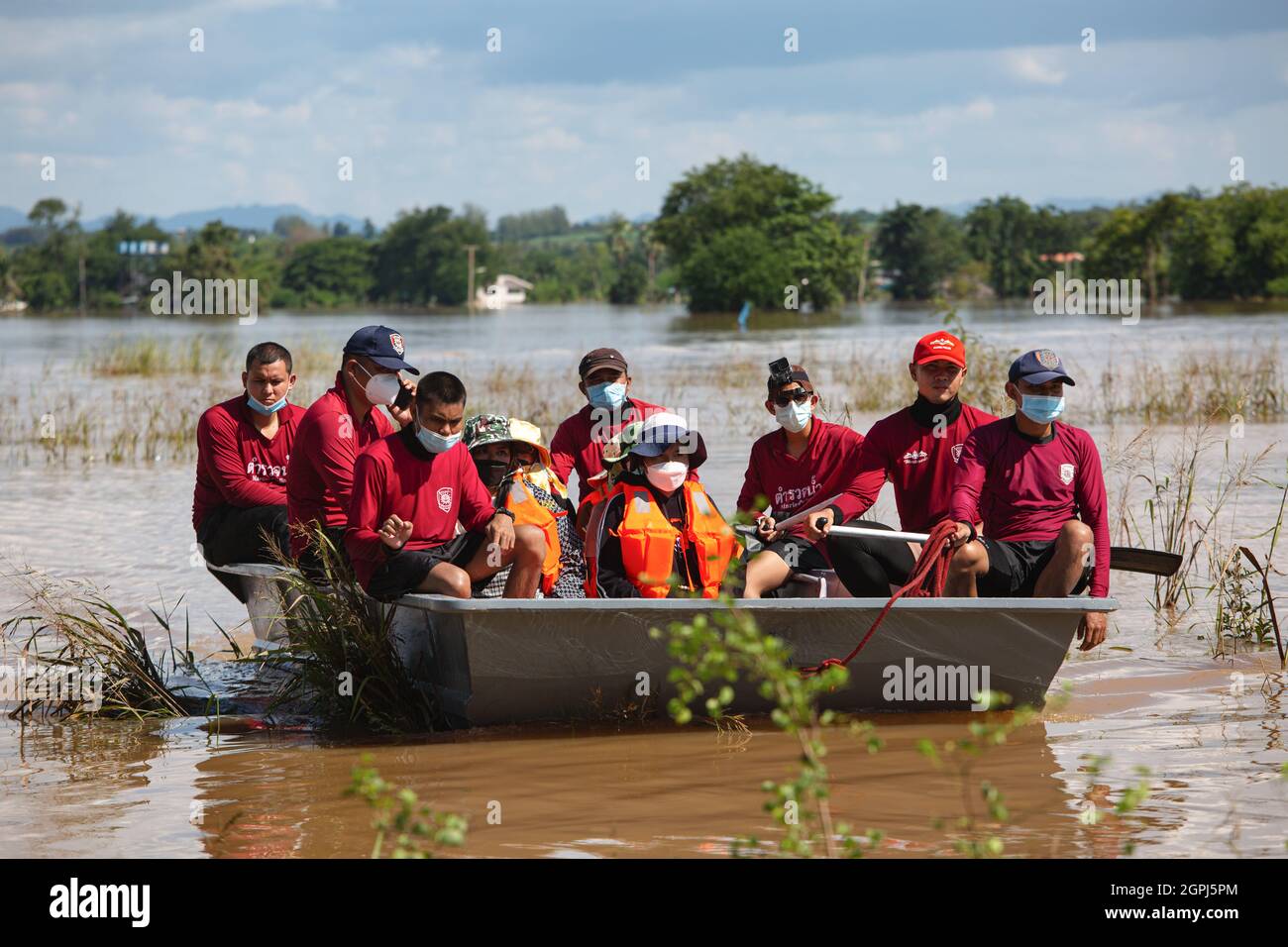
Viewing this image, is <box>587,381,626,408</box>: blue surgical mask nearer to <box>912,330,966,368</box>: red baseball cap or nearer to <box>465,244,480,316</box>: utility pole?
<box>912,330,966,368</box>: red baseball cap

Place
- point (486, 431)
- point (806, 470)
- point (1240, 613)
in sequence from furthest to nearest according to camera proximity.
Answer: point (1240, 613), point (806, 470), point (486, 431)

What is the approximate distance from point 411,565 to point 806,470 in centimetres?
201

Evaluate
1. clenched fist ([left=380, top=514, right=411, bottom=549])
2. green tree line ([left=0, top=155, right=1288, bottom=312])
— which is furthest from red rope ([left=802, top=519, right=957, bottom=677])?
green tree line ([left=0, top=155, right=1288, bottom=312])

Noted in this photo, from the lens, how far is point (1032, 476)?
269 inches

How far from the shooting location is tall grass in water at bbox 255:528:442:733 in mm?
6781

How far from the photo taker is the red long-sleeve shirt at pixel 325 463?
7.13 metres

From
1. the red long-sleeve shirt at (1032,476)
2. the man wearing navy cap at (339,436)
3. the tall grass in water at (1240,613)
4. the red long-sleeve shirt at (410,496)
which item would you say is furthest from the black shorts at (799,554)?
the tall grass in water at (1240,613)

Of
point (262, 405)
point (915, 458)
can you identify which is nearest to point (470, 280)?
point (262, 405)

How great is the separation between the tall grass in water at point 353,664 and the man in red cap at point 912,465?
1941 mm

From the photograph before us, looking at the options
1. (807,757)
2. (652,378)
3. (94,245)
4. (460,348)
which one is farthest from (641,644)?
(94,245)

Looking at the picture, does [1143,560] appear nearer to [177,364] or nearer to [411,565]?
[411,565]

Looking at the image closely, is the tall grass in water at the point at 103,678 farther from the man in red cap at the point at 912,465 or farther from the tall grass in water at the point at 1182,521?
the tall grass in water at the point at 1182,521
